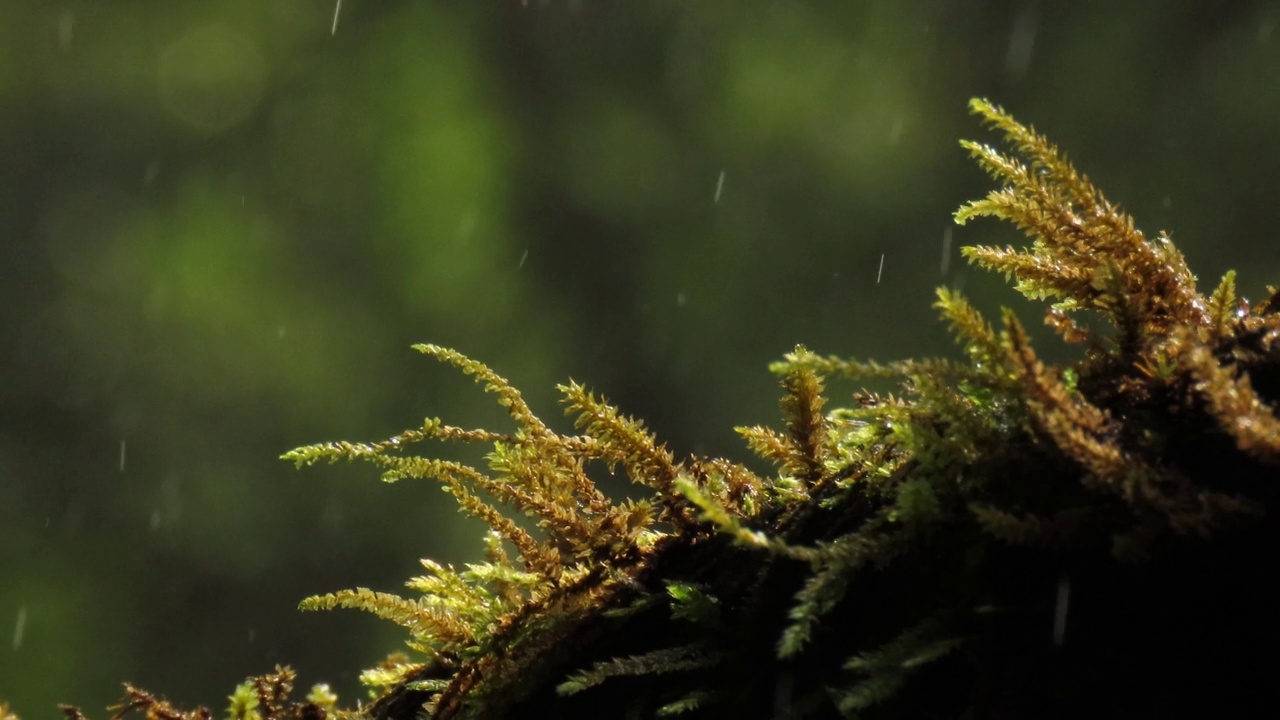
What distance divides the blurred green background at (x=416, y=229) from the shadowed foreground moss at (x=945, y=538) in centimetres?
1335

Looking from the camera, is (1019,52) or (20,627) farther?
(1019,52)

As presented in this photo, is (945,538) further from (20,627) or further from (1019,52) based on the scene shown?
(1019,52)

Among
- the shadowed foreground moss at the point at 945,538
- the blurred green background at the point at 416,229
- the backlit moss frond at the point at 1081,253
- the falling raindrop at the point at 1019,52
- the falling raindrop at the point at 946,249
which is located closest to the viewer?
the shadowed foreground moss at the point at 945,538

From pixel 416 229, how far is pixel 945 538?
1549 centimetres

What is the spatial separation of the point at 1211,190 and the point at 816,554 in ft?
61.6

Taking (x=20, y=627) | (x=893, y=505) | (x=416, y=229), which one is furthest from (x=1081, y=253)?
(x=20, y=627)

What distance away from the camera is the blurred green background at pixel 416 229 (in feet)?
48.5

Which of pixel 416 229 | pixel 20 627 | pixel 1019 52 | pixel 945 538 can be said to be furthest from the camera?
pixel 1019 52

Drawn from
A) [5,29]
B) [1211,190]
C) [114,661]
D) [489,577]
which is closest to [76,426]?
[114,661]

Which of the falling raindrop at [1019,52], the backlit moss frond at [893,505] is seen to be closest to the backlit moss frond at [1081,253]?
the backlit moss frond at [893,505]

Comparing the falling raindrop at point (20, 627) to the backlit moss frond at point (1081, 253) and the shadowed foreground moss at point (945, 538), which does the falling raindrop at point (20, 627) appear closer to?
the shadowed foreground moss at point (945, 538)

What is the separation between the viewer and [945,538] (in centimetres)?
86

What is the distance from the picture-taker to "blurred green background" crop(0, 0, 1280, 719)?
1479 cm

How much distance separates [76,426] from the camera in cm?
1492
